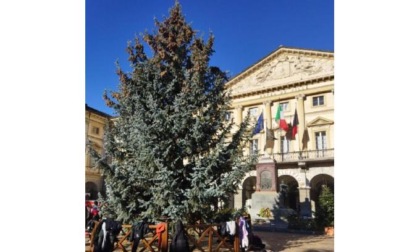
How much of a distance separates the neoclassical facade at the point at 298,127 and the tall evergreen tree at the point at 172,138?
781 cm

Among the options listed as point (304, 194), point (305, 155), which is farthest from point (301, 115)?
point (304, 194)

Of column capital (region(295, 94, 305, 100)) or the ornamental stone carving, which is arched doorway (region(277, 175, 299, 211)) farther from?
the ornamental stone carving

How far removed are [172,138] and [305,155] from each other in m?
11.1

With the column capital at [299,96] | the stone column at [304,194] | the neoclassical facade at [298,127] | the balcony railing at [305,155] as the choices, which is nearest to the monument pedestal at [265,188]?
the neoclassical facade at [298,127]

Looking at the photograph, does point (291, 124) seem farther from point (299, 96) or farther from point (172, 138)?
point (172, 138)

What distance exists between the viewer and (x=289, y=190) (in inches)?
632

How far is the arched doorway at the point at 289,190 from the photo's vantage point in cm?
1556

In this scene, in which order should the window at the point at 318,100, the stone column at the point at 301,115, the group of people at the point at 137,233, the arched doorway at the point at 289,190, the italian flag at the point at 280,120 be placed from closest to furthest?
the group of people at the point at 137,233, the italian flag at the point at 280,120, the arched doorway at the point at 289,190, the window at the point at 318,100, the stone column at the point at 301,115

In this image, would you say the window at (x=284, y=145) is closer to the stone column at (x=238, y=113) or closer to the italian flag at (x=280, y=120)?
the italian flag at (x=280, y=120)
